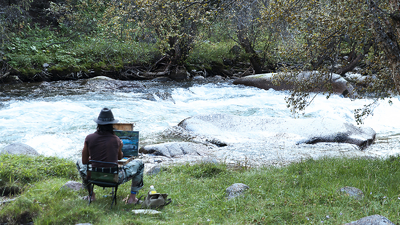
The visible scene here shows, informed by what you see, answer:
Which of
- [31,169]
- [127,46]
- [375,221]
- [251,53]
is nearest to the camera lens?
[375,221]

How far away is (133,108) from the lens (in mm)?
14727

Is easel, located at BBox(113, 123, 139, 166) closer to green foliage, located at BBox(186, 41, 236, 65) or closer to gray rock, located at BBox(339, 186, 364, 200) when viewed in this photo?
gray rock, located at BBox(339, 186, 364, 200)

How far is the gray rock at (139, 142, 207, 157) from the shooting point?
877cm

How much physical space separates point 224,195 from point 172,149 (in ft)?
12.4

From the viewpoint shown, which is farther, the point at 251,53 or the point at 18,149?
the point at 251,53

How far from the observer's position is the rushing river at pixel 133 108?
1027 cm

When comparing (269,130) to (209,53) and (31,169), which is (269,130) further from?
(209,53)

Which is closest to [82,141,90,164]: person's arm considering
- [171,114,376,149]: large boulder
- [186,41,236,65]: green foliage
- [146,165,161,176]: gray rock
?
[146,165,161,176]: gray rock

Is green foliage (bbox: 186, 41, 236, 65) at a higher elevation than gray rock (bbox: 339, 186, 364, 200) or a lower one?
higher

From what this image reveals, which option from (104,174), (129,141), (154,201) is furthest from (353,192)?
(104,174)

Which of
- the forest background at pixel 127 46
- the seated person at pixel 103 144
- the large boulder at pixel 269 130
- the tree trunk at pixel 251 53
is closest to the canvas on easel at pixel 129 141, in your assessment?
the seated person at pixel 103 144

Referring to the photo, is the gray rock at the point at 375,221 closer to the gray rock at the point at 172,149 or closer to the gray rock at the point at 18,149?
the gray rock at the point at 172,149

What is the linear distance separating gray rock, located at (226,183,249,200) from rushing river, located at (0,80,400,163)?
472cm

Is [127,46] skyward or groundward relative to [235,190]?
skyward
